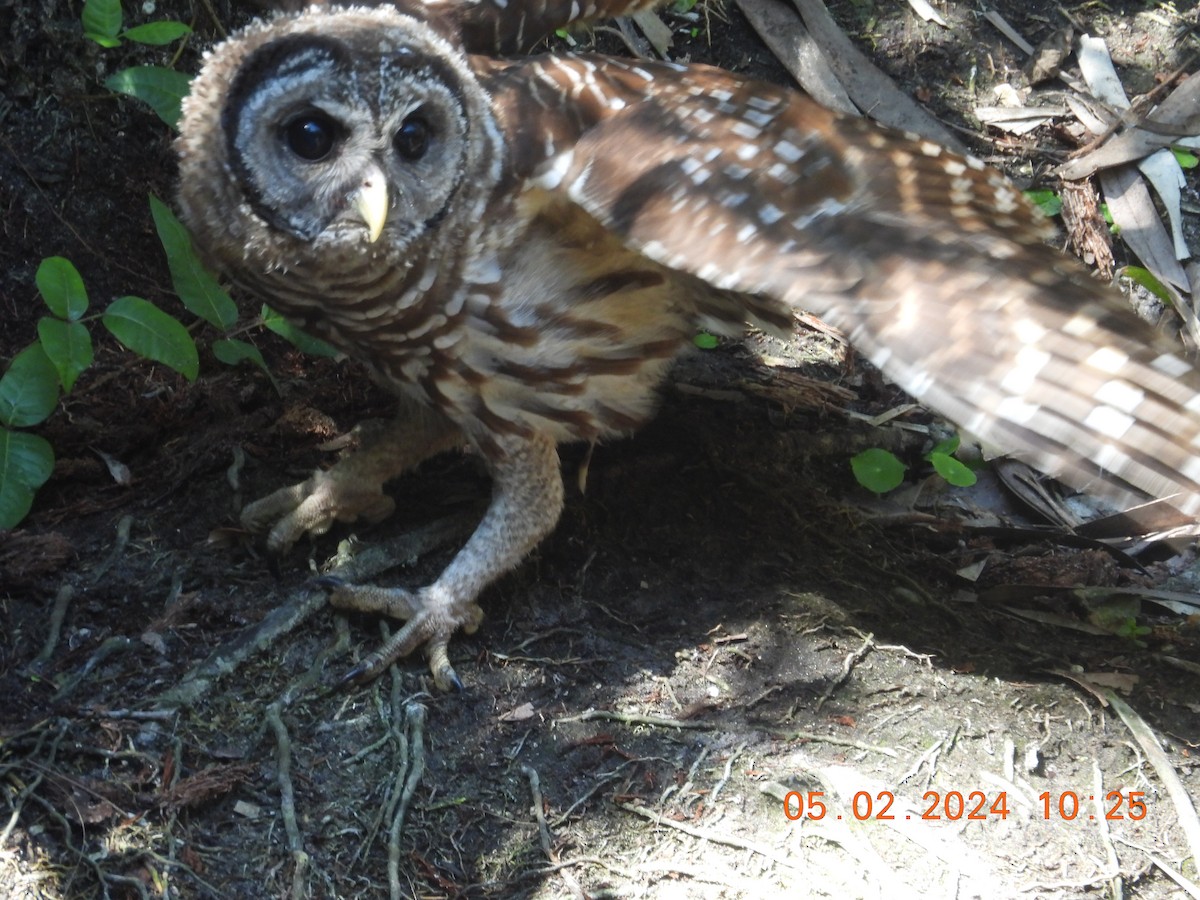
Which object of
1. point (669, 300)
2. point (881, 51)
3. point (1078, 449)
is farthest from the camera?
point (881, 51)

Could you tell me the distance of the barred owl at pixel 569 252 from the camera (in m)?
2.34

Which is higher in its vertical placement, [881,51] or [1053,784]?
[881,51]

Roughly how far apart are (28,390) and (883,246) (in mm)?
2363

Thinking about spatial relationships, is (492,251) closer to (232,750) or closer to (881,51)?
(232,750)

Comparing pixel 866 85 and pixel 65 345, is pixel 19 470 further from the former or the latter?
pixel 866 85

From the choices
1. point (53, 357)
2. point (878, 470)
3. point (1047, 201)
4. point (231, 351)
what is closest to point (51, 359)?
point (53, 357)

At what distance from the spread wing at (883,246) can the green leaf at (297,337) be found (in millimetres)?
1000

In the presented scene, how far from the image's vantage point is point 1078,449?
7.51ft

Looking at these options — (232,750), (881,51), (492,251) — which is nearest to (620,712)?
(232,750)

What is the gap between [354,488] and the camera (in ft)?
11.8

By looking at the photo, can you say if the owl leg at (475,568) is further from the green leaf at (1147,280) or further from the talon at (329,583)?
the green leaf at (1147,280)

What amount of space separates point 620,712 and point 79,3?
289 cm

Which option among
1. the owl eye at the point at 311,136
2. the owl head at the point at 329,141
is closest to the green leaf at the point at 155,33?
the owl head at the point at 329,141

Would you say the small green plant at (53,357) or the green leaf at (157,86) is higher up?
the green leaf at (157,86)
